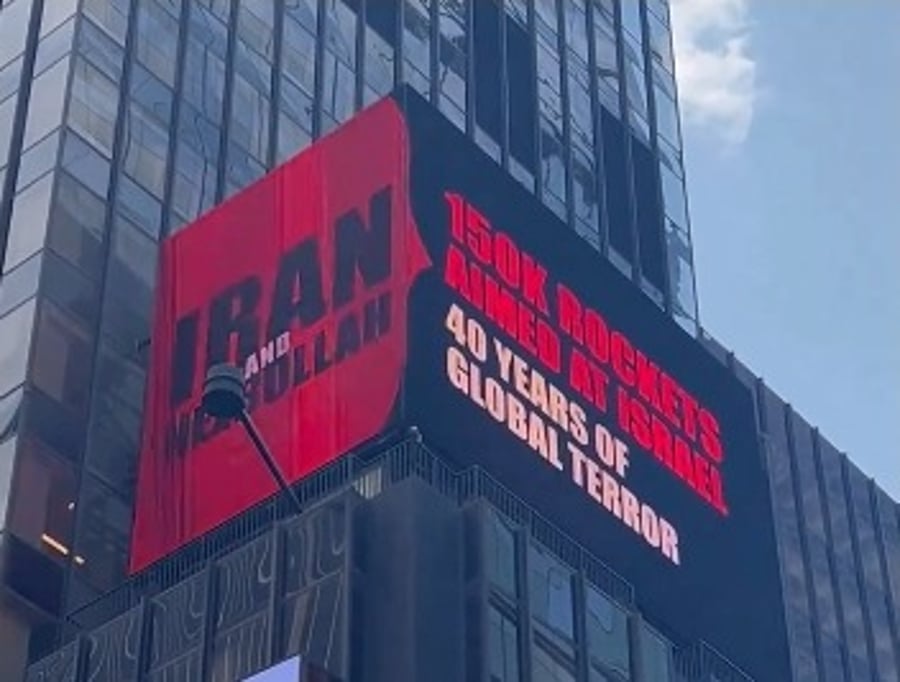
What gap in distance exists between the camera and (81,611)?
151 feet

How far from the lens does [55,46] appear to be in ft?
178

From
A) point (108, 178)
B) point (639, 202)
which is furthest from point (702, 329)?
point (108, 178)

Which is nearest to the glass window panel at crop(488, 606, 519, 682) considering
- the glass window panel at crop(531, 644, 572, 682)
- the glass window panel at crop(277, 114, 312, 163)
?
the glass window panel at crop(531, 644, 572, 682)

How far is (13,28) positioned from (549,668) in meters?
24.1

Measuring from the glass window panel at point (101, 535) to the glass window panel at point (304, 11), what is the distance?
18.8 metres

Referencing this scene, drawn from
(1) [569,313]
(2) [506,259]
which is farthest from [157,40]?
(1) [569,313]

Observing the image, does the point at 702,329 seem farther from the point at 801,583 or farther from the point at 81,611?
the point at 81,611

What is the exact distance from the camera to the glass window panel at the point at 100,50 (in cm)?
5422

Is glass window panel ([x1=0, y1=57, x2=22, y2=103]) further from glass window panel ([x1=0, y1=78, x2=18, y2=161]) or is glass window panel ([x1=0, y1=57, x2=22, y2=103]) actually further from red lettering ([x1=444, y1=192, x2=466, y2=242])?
red lettering ([x1=444, y1=192, x2=466, y2=242])

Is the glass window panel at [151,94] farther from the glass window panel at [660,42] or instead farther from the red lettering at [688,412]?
the glass window panel at [660,42]

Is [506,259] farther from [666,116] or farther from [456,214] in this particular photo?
[666,116]

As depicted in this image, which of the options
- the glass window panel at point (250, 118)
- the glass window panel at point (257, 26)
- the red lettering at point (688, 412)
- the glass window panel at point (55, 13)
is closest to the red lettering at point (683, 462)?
the red lettering at point (688, 412)

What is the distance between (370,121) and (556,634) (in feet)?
41.1

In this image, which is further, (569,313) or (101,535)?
(569,313)
